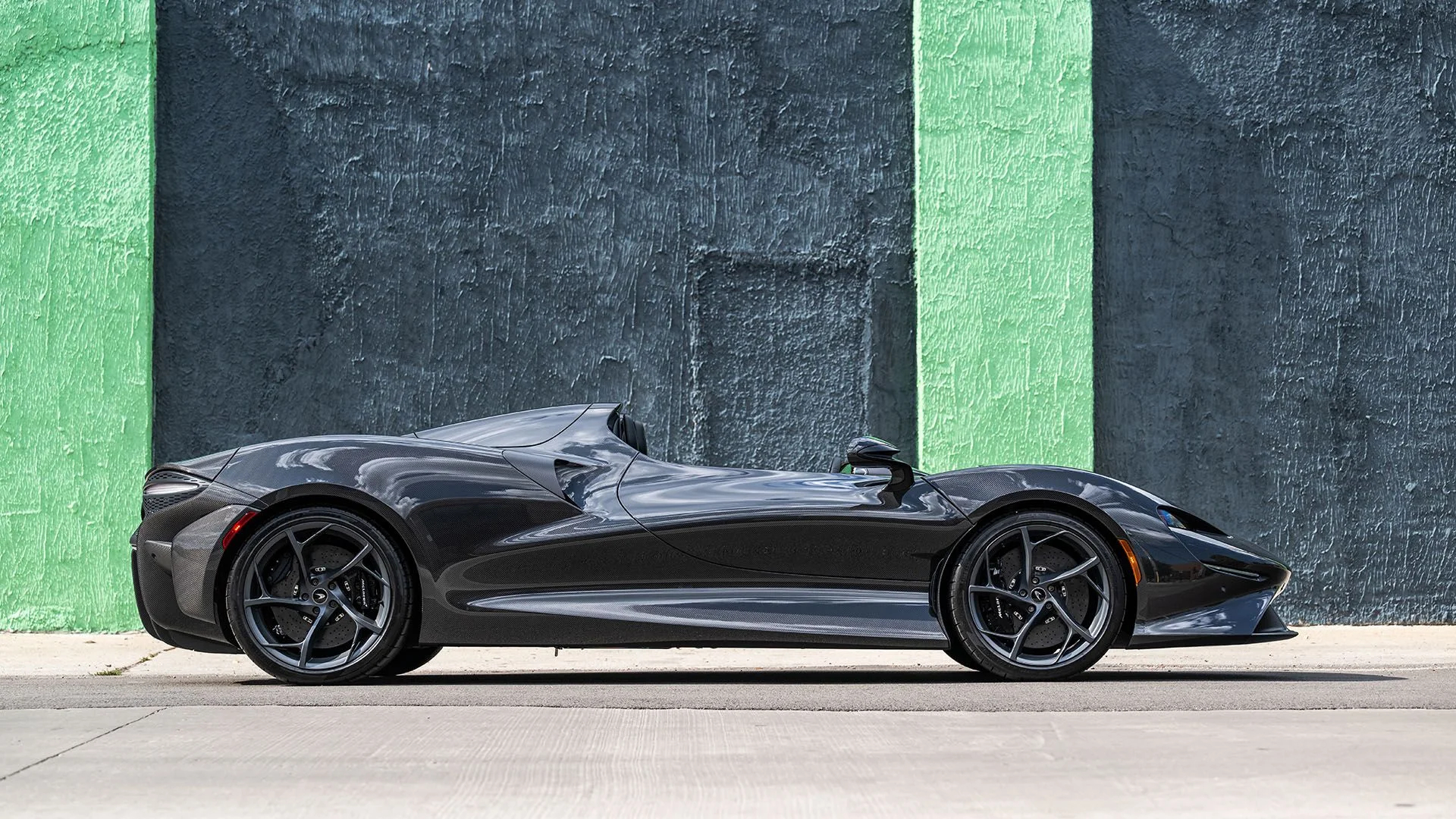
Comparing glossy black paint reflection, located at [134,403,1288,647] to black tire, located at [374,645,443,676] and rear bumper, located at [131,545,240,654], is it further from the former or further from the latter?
black tire, located at [374,645,443,676]

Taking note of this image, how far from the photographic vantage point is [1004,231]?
1032cm

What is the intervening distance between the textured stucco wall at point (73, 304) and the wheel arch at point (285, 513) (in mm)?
3929

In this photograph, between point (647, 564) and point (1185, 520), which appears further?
point (1185, 520)

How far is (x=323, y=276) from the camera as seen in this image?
10258 mm

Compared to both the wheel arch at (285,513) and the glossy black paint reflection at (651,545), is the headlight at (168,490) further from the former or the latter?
the wheel arch at (285,513)

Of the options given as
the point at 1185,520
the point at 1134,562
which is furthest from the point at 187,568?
the point at 1185,520

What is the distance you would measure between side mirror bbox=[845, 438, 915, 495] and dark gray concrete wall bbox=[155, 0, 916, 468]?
13.4 ft

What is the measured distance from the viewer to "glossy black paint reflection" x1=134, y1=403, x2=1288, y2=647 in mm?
6039

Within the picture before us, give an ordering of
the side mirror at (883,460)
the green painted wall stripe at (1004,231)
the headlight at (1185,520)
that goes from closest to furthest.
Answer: the side mirror at (883,460) → the headlight at (1185,520) → the green painted wall stripe at (1004,231)

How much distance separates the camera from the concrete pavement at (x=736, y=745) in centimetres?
357

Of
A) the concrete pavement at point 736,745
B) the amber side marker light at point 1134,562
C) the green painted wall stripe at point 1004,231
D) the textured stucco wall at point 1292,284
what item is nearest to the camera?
the concrete pavement at point 736,745

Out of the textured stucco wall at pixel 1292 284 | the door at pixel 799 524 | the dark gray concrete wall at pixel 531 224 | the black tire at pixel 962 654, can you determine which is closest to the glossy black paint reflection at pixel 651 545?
the door at pixel 799 524

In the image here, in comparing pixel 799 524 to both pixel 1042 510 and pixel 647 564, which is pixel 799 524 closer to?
pixel 647 564

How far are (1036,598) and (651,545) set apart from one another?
144 cm
